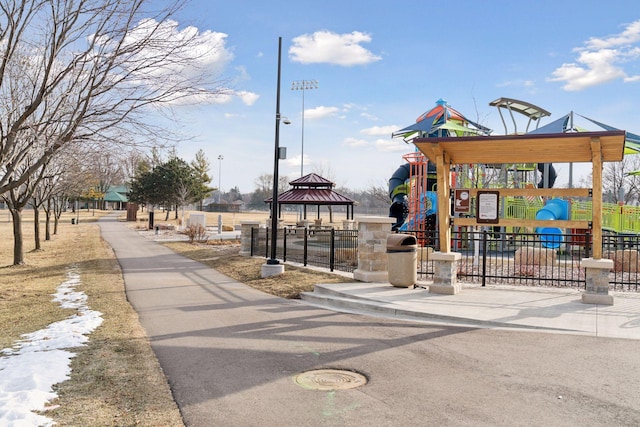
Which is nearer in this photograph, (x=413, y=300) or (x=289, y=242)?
(x=413, y=300)

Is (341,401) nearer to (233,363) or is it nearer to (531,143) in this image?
(233,363)

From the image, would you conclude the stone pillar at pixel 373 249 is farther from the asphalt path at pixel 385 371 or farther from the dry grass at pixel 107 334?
the asphalt path at pixel 385 371

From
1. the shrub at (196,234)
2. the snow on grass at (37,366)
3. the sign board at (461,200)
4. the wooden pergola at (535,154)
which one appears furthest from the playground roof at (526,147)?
the shrub at (196,234)

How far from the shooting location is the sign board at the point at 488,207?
35.0 feet

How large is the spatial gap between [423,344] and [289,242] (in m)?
11.0

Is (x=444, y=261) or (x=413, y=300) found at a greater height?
(x=444, y=261)

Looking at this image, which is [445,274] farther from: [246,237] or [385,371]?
[246,237]

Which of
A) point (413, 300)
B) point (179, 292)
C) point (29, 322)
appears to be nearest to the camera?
point (29, 322)

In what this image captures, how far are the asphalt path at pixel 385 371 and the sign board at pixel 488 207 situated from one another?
3.70 meters

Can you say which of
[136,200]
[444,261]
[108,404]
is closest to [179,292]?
[444,261]

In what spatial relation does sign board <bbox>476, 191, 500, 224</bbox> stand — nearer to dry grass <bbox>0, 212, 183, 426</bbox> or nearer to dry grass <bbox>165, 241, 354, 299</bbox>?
dry grass <bbox>165, 241, 354, 299</bbox>

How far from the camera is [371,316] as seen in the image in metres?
8.75

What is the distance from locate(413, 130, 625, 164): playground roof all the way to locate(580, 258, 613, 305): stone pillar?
205 cm

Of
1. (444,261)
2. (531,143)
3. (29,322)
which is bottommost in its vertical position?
Answer: (29,322)
